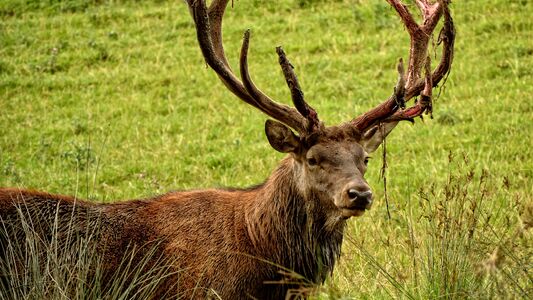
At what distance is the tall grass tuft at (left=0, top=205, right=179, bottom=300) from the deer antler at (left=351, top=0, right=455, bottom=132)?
177 centimetres

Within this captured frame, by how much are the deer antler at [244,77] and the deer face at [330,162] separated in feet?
0.40

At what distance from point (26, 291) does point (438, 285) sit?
249 cm

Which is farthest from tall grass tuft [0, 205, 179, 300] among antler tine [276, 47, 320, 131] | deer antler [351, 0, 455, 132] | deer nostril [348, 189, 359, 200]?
deer antler [351, 0, 455, 132]

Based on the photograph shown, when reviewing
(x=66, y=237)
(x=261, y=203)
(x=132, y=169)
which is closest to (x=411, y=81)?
(x=261, y=203)

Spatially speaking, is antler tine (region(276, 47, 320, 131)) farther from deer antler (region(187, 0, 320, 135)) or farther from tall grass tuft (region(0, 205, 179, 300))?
tall grass tuft (region(0, 205, 179, 300))

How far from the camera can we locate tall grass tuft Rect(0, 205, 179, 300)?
578 cm

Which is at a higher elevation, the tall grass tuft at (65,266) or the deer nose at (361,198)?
the deer nose at (361,198)

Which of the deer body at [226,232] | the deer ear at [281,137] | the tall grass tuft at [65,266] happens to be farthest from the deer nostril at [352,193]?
the tall grass tuft at [65,266]

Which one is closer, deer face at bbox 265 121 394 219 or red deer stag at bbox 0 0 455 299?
deer face at bbox 265 121 394 219

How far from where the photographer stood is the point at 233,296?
614 cm

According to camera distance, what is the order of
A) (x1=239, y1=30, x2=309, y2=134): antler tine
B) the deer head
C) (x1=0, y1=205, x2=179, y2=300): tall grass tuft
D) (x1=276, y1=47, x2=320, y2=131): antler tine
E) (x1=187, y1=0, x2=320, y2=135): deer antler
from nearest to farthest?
(x1=0, y1=205, x2=179, y2=300): tall grass tuft → the deer head → (x1=276, y1=47, x2=320, y2=131): antler tine → (x1=187, y1=0, x2=320, y2=135): deer antler → (x1=239, y1=30, x2=309, y2=134): antler tine

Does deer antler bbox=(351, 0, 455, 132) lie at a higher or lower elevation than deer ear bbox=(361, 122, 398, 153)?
higher

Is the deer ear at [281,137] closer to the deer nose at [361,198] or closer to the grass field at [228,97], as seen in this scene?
the deer nose at [361,198]

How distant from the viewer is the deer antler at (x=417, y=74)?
6547mm
